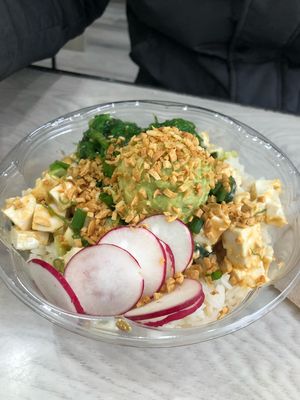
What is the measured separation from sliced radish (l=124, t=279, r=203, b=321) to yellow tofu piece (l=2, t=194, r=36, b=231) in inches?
11.0

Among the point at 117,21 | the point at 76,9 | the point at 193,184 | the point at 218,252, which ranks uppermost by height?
the point at 76,9

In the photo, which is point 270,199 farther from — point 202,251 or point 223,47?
point 223,47

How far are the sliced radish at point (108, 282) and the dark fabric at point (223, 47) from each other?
A: 0.96m

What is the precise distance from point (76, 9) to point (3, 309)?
3.20 ft

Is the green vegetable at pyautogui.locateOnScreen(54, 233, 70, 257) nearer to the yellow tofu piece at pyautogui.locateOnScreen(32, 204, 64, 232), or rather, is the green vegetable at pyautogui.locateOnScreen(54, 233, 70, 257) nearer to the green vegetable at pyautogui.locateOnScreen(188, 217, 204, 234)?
the yellow tofu piece at pyautogui.locateOnScreen(32, 204, 64, 232)

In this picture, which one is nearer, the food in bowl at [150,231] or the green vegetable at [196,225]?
the food in bowl at [150,231]

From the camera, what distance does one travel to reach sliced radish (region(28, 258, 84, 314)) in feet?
2.62

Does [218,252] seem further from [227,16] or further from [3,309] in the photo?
[227,16]

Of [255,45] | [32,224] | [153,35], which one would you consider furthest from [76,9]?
[32,224]

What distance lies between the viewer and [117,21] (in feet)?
10.0

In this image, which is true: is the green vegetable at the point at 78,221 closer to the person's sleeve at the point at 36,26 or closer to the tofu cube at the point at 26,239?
the tofu cube at the point at 26,239

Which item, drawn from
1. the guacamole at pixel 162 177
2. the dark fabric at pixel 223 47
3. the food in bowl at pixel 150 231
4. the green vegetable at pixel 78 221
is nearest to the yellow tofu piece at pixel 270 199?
the food in bowl at pixel 150 231

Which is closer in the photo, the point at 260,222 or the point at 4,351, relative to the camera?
the point at 4,351

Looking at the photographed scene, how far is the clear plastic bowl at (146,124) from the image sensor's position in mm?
780
